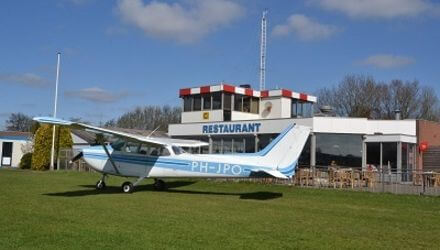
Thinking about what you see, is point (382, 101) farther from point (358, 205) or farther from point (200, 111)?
point (358, 205)

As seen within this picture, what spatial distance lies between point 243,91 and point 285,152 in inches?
631

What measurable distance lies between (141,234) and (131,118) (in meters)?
75.9

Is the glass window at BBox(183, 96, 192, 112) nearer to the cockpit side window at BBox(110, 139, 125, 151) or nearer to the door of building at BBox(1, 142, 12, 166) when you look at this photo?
the cockpit side window at BBox(110, 139, 125, 151)

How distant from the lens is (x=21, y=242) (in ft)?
27.0

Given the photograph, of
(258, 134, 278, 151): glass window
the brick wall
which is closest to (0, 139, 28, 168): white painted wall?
(258, 134, 278, 151): glass window

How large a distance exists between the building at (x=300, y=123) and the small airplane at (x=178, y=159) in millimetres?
7721

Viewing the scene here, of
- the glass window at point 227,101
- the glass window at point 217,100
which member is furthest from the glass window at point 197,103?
the glass window at point 227,101

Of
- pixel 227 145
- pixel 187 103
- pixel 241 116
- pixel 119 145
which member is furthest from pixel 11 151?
pixel 119 145

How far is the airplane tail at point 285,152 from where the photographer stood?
1841 centimetres

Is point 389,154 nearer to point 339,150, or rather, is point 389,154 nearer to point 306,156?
point 339,150

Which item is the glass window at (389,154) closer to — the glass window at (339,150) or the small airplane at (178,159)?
the glass window at (339,150)

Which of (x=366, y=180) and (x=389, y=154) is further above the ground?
(x=389, y=154)

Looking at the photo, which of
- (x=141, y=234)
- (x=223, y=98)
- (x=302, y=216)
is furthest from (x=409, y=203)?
(x=223, y=98)

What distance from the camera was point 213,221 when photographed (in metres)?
11.5
